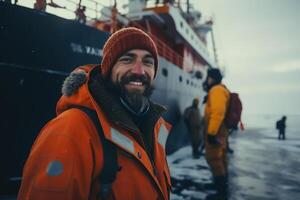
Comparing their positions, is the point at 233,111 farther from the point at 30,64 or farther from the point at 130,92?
the point at 30,64

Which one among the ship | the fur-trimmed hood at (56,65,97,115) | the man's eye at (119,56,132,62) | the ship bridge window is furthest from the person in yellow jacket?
the ship bridge window

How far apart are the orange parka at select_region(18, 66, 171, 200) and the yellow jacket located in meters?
3.23

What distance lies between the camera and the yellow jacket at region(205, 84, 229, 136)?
4.52 metres

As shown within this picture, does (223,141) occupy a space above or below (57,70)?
below

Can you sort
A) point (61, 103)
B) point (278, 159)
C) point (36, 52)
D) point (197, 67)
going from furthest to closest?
point (197, 67)
point (278, 159)
point (36, 52)
point (61, 103)

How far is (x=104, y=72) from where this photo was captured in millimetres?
1724

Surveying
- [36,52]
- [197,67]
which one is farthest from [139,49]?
[197,67]

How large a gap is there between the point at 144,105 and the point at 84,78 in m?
0.51

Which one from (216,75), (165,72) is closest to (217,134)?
(216,75)

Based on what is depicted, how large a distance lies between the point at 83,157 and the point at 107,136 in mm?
168

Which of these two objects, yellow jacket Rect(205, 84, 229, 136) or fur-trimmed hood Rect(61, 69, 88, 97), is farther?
yellow jacket Rect(205, 84, 229, 136)

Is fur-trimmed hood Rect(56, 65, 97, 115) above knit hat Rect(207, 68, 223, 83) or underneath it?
underneath

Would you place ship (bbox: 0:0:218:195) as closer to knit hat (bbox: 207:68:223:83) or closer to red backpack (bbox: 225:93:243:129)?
knit hat (bbox: 207:68:223:83)

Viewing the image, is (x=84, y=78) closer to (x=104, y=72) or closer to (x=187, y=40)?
(x=104, y=72)
